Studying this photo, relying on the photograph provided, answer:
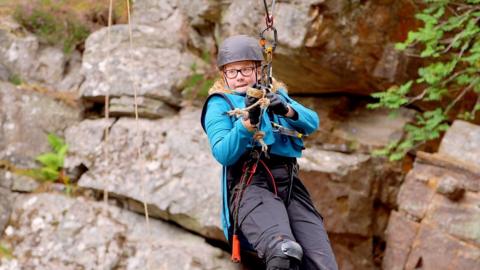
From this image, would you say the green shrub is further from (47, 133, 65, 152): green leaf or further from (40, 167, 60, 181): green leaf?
(40, 167, 60, 181): green leaf

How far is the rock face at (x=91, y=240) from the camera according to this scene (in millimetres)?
7086

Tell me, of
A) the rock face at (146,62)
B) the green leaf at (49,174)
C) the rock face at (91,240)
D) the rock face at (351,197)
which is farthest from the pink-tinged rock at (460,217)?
the green leaf at (49,174)

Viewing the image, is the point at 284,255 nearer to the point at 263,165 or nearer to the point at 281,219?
the point at 281,219

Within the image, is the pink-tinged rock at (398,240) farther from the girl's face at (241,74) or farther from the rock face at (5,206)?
the rock face at (5,206)

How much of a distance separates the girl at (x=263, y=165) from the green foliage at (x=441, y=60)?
11.1ft

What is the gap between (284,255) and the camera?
147 inches

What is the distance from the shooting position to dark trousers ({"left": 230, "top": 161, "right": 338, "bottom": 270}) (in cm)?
391

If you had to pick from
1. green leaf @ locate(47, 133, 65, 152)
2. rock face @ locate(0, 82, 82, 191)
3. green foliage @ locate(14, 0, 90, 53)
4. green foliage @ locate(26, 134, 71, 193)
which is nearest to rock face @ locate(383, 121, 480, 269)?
green foliage @ locate(26, 134, 71, 193)

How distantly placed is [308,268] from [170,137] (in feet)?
14.7

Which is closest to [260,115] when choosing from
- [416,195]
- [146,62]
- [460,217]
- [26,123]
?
[460,217]

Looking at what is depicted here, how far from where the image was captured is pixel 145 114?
8.51 meters

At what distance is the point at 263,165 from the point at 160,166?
376 cm

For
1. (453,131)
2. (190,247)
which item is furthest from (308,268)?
(453,131)

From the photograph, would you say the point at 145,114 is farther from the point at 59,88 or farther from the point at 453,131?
the point at 453,131
